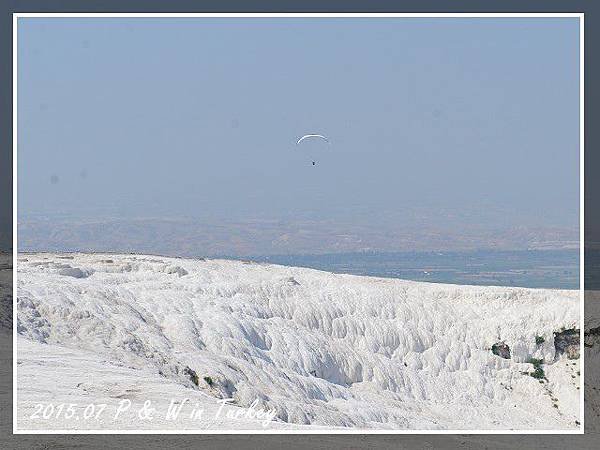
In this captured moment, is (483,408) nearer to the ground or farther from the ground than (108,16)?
nearer to the ground

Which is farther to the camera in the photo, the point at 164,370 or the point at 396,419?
the point at 396,419

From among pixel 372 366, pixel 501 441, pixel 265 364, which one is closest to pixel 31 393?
pixel 501 441

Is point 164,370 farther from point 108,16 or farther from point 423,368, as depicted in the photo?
point 423,368

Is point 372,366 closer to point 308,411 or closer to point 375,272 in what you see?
point 308,411

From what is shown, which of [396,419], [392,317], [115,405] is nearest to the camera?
[115,405]

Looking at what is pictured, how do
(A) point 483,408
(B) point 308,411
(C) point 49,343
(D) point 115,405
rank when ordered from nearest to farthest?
(D) point 115,405 → (C) point 49,343 → (B) point 308,411 → (A) point 483,408

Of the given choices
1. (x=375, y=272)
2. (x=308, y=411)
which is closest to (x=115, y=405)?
(x=308, y=411)

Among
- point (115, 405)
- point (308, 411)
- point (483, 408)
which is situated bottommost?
point (483, 408)
